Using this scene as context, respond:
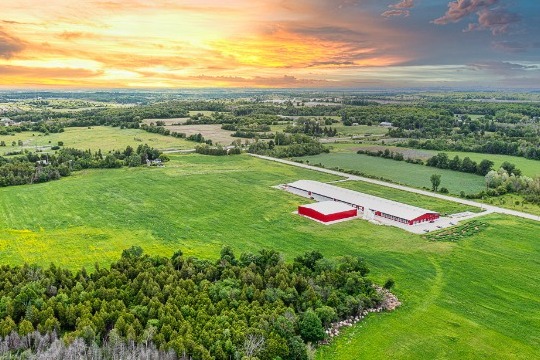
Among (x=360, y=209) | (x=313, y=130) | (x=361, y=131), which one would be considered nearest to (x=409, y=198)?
(x=360, y=209)

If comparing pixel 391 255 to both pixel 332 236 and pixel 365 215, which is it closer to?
Result: pixel 332 236

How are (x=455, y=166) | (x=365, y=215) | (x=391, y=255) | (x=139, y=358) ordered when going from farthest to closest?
1. (x=455, y=166)
2. (x=365, y=215)
3. (x=391, y=255)
4. (x=139, y=358)

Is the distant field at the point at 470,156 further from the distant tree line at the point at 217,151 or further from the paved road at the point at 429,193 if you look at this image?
the distant tree line at the point at 217,151

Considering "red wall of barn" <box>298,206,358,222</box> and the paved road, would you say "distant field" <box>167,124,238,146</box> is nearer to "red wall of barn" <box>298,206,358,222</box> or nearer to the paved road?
the paved road

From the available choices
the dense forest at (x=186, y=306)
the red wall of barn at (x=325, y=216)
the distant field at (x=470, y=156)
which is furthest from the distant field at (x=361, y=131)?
the dense forest at (x=186, y=306)

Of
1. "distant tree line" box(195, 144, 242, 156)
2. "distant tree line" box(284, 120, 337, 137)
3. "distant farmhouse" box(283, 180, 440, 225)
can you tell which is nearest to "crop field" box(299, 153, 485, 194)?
"distant farmhouse" box(283, 180, 440, 225)

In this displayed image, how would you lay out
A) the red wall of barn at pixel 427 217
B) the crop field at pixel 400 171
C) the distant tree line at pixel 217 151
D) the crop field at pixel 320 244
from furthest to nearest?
the distant tree line at pixel 217 151, the crop field at pixel 400 171, the red wall of barn at pixel 427 217, the crop field at pixel 320 244

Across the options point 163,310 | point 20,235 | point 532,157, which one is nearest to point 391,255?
Result: point 163,310
